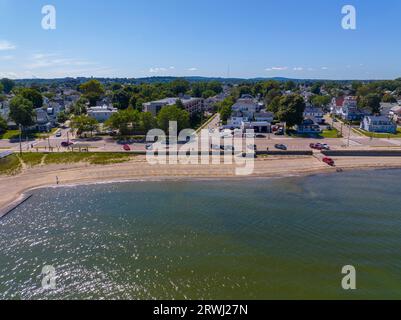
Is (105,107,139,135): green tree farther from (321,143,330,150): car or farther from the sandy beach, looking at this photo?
(321,143,330,150): car

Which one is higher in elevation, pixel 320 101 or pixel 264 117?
pixel 320 101

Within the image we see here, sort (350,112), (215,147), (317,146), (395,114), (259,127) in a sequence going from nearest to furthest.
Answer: (215,147) → (317,146) → (259,127) → (350,112) → (395,114)

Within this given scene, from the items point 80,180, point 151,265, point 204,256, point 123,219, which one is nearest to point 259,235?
point 204,256

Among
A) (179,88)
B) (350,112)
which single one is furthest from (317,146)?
(179,88)

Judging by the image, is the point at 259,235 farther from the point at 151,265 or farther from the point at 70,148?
the point at 70,148

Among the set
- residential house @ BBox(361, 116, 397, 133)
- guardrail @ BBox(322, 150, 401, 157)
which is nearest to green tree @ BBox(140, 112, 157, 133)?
guardrail @ BBox(322, 150, 401, 157)

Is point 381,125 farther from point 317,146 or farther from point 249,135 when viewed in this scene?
point 249,135
